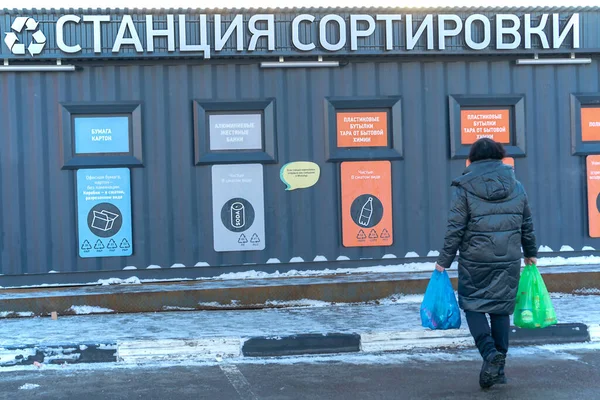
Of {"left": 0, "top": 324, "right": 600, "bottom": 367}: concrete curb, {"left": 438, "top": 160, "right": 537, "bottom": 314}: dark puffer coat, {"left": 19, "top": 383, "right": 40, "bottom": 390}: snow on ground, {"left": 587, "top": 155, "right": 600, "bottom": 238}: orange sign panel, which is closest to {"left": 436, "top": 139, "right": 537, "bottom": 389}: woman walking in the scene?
{"left": 438, "top": 160, "right": 537, "bottom": 314}: dark puffer coat

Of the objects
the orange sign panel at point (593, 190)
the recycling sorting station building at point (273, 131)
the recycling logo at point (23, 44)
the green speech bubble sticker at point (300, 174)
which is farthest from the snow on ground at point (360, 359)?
the recycling logo at point (23, 44)

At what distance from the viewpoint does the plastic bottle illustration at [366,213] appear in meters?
10.1

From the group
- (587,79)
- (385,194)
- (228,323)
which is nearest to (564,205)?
(587,79)

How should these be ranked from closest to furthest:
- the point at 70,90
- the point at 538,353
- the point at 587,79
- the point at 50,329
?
1. the point at 538,353
2. the point at 50,329
3. the point at 70,90
4. the point at 587,79

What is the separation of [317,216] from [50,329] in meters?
3.54

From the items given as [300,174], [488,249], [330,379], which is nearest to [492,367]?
[488,249]

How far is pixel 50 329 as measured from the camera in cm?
824

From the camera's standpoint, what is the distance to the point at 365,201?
33.2 ft

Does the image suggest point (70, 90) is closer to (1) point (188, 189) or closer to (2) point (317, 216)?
(1) point (188, 189)

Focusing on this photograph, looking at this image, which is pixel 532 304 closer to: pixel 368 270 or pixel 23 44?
pixel 368 270

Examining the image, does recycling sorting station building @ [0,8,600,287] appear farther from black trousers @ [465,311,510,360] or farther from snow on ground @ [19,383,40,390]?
black trousers @ [465,311,510,360]

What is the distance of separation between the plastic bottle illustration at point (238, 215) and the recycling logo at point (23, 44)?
2987 mm

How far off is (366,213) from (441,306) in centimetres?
377

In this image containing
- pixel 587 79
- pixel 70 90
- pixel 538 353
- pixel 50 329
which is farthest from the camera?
pixel 587 79
